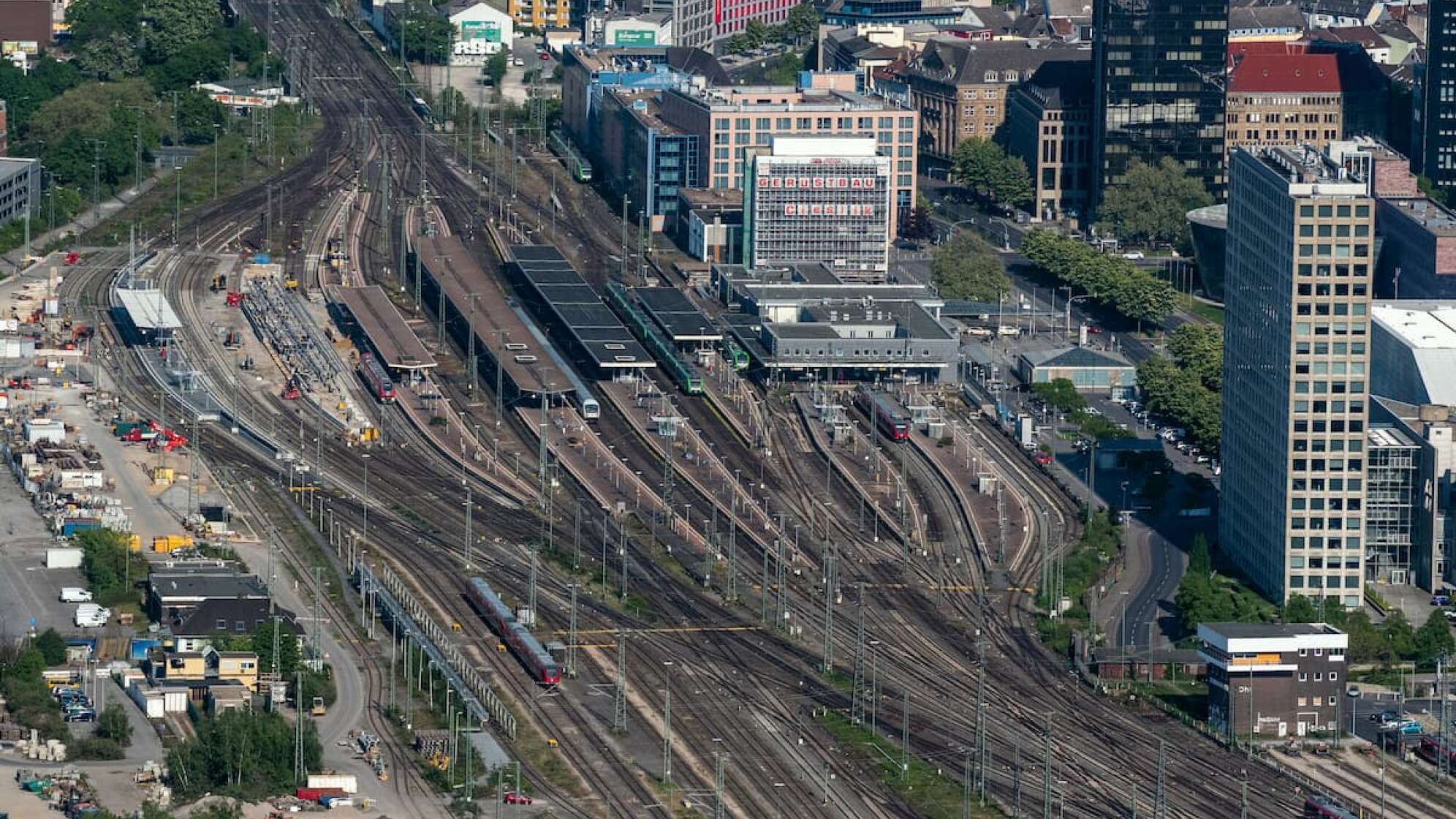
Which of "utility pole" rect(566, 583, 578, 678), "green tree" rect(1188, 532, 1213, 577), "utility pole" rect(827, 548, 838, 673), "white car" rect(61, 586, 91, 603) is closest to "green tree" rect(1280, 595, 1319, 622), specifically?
"green tree" rect(1188, 532, 1213, 577)

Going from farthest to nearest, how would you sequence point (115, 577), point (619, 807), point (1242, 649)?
point (115, 577)
point (1242, 649)
point (619, 807)

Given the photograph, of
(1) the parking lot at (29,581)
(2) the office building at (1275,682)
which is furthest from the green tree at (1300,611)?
(1) the parking lot at (29,581)

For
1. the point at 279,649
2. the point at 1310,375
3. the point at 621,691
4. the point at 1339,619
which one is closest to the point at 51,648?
the point at 279,649

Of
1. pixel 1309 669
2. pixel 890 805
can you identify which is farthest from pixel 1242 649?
pixel 890 805

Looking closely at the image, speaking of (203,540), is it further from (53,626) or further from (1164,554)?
(1164,554)

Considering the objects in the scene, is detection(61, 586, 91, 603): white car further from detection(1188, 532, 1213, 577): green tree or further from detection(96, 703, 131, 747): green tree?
detection(1188, 532, 1213, 577): green tree

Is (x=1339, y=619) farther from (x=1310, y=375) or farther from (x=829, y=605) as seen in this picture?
(x=829, y=605)
